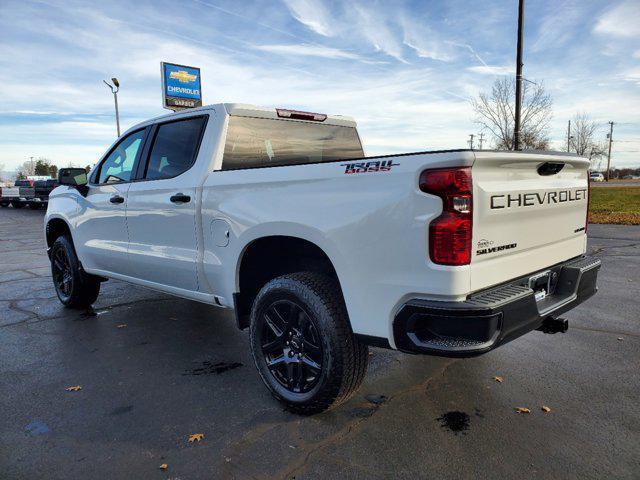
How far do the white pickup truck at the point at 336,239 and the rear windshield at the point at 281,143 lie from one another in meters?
0.01

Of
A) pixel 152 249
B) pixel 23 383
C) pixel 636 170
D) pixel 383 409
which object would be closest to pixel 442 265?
pixel 383 409

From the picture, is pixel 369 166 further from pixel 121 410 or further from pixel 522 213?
pixel 121 410

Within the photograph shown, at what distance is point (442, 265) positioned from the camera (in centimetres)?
246

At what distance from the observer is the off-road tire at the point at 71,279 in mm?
5699

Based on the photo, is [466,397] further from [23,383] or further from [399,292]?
[23,383]

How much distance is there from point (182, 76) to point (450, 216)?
1885 centimetres

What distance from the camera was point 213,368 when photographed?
4.00 meters

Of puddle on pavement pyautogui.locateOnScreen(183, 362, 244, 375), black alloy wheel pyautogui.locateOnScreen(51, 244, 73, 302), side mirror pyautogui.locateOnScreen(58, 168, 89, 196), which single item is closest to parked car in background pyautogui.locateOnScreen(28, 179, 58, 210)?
black alloy wheel pyautogui.locateOnScreen(51, 244, 73, 302)

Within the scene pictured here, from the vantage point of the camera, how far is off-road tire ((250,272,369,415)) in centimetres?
291

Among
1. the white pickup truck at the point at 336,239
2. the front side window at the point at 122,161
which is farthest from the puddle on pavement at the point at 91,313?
the front side window at the point at 122,161

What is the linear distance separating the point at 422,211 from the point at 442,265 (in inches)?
11.1

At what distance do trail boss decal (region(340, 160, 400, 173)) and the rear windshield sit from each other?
1.06 meters

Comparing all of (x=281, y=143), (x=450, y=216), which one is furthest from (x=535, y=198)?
(x=281, y=143)

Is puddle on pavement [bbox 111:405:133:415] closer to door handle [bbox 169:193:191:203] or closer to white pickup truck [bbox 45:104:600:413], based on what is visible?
white pickup truck [bbox 45:104:600:413]
